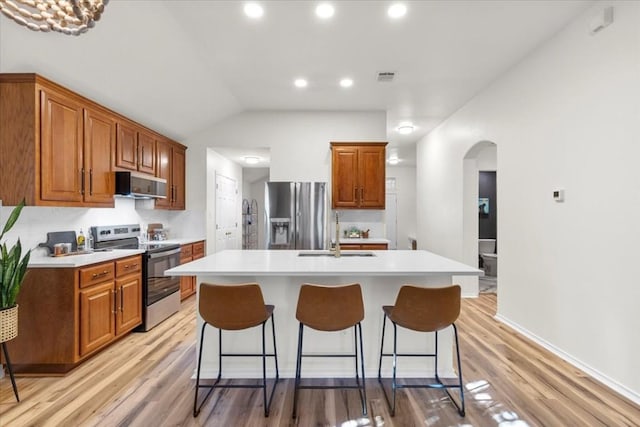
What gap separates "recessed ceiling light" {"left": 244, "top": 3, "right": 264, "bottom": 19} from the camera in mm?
2628

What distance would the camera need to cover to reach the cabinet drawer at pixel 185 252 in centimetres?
446

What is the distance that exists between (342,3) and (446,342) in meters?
2.84

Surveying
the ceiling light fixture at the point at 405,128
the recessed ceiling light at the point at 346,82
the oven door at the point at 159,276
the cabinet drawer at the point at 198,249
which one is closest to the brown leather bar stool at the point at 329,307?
the oven door at the point at 159,276

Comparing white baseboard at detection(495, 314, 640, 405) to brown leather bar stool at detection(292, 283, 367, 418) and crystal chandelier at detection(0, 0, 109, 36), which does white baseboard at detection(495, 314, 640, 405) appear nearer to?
brown leather bar stool at detection(292, 283, 367, 418)

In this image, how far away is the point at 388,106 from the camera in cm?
494

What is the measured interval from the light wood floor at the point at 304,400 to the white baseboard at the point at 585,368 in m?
0.06

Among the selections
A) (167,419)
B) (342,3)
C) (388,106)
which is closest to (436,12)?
(342,3)

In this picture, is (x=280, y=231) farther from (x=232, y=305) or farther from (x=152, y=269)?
(x=232, y=305)

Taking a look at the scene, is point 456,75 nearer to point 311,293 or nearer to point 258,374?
point 311,293

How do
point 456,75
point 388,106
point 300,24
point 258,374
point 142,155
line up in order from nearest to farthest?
1. point 258,374
2. point 300,24
3. point 456,75
4. point 142,155
5. point 388,106

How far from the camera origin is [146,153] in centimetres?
421

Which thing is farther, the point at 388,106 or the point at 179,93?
the point at 388,106

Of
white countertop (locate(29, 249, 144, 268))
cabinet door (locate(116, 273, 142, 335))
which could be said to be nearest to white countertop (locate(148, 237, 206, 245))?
cabinet door (locate(116, 273, 142, 335))

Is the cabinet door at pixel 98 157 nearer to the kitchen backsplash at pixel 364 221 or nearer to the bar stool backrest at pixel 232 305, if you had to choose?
the bar stool backrest at pixel 232 305
